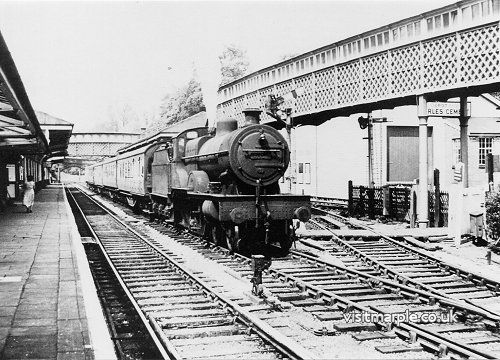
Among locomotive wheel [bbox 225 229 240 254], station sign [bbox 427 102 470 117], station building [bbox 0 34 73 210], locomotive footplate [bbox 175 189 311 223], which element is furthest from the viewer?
station sign [bbox 427 102 470 117]

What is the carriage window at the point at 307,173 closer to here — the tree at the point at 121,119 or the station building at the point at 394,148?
the station building at the point at 394,148

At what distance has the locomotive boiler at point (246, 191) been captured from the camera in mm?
10773

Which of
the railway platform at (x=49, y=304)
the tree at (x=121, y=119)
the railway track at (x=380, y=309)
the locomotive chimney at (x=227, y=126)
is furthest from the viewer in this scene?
the tree at (x=121, y=119)

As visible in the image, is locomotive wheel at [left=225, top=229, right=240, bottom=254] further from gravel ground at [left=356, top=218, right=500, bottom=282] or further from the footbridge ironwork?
gravel ground at [left=356, top=218, right=500, bottom=282]

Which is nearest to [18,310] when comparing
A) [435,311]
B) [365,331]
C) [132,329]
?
[132,329]

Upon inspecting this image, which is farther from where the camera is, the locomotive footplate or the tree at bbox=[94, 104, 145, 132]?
the tree at bbox=[94, 104, 145, 132]

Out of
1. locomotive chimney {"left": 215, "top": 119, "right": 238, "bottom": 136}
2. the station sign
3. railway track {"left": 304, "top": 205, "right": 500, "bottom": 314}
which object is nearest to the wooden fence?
the station sign

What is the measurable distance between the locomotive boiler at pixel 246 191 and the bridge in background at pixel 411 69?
176 cm

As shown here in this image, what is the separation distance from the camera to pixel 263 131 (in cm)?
1127

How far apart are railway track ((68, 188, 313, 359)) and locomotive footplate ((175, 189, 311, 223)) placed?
51.4 inches

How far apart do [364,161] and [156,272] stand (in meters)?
17.7

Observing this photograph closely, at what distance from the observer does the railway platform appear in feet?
16.7

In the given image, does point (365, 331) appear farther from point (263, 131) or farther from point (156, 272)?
point (263, 131)

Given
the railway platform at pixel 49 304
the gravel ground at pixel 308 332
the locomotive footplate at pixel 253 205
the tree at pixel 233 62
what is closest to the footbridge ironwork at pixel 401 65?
the locomotive footplate at pixel 253 205
